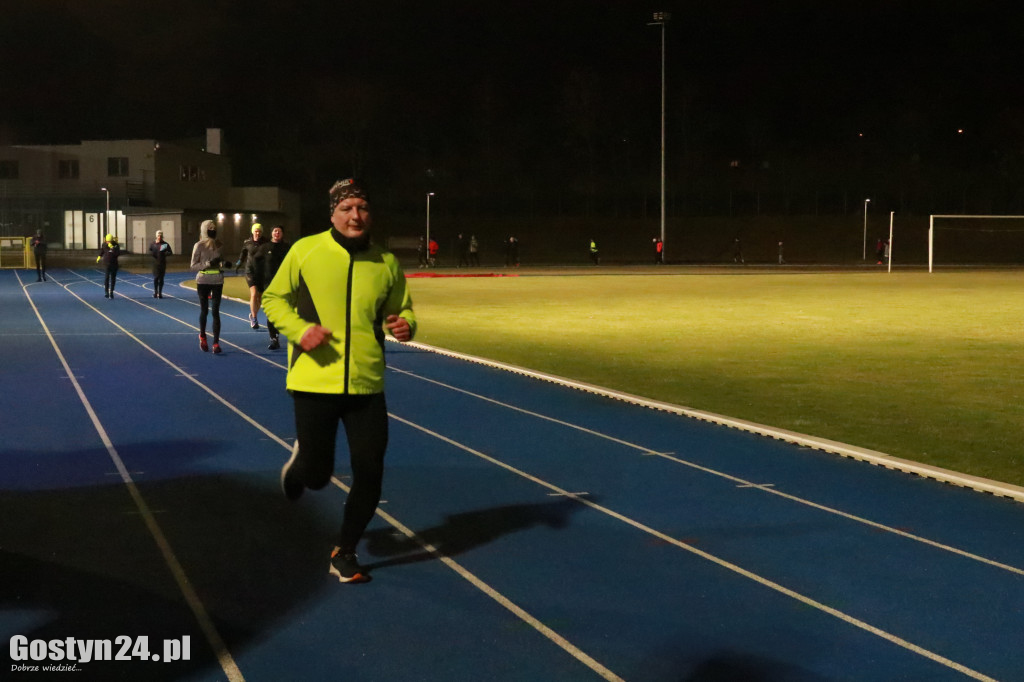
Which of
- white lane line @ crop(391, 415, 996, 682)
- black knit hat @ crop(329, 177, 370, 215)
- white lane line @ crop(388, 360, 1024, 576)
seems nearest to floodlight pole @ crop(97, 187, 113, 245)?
white lane line @ crop(388, 360, 1024, 576)

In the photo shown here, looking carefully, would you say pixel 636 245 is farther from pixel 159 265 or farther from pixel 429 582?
pixel 429 582

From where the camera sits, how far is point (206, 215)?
235ft

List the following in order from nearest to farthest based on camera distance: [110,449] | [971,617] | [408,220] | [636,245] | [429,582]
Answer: [971,617] < [429,582] < [110,449] < [636,245] < [408,220]

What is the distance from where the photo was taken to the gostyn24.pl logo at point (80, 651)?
466 centimetres

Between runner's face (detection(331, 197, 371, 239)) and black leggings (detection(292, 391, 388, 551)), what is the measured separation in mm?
762

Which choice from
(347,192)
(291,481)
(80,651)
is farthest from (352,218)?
(80,651)

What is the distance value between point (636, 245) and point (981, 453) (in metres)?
78.9

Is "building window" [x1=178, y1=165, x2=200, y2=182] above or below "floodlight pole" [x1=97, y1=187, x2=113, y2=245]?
above

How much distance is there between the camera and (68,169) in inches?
2938

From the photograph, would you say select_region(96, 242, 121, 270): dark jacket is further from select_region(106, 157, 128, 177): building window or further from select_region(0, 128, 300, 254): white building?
select_region(106, 157, 128, 177): building window

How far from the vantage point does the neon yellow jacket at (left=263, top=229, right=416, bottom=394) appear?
5.58 metres

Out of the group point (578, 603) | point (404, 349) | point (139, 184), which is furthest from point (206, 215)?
point (578, 603)

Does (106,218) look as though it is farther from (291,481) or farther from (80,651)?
(80,651)

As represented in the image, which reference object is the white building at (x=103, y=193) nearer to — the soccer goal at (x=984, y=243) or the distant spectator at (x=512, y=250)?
the distant spectator at (x=512, y=250)
